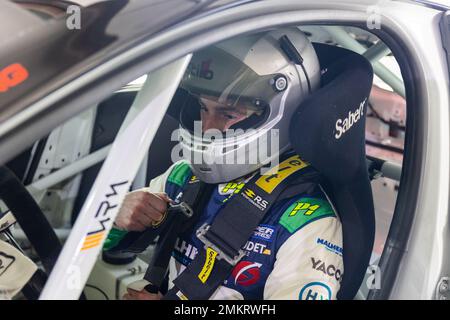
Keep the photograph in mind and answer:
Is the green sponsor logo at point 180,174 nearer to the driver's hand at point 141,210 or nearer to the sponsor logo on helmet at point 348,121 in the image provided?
the driver's hand at point 141,210

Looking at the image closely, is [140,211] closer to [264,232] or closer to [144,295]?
[144,295]

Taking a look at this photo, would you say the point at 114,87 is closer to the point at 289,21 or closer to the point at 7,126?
the point at 7,126

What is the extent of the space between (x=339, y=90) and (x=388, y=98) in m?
3.14

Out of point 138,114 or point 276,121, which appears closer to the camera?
point 138,114

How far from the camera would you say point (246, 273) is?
Answer: 1.22 metres

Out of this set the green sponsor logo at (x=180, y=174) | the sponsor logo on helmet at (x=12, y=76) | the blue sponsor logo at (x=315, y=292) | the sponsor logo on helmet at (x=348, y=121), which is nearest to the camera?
the sponsor logo on helmet at (x=12, y=76)

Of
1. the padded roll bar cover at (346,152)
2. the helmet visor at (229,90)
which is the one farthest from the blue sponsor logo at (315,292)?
the helmet visor at (229,90)

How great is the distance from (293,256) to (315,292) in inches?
4.1

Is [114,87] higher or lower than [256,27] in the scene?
lower

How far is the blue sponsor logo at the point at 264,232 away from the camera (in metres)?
1.20

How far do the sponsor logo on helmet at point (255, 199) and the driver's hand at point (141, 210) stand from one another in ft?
0.91

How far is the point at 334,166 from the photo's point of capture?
118 cm
